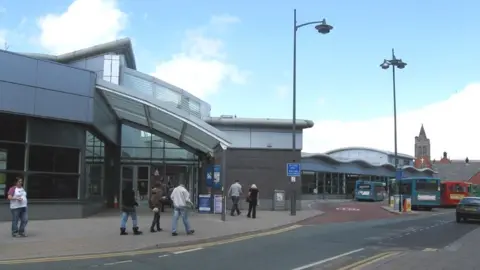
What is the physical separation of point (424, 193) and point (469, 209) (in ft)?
48.8

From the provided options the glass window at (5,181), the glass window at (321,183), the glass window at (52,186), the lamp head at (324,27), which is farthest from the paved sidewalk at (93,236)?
the glass window at (321,183)

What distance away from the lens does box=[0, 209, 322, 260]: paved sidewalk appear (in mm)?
12173

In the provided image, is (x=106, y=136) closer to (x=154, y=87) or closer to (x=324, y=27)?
(x=154, y=87)

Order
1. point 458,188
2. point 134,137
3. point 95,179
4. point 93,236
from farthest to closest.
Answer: point 458,188, point 134,137, point 95,179, point 93,236

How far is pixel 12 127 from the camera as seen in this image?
18250 mm

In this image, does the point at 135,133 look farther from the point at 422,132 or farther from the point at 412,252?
the point at 422,132

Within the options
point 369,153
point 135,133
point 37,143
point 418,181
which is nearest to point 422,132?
point 369,153

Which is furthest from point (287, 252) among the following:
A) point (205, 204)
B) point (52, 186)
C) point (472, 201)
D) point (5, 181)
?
point (472, 201)

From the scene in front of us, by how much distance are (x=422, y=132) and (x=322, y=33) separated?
140 m

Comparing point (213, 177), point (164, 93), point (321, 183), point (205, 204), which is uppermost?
point (164, 93)

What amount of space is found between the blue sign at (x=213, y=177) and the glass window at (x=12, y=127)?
10.4m

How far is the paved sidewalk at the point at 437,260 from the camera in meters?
10.9

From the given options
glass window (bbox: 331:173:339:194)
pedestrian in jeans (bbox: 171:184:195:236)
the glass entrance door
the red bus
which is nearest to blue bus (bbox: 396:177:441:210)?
the red bus

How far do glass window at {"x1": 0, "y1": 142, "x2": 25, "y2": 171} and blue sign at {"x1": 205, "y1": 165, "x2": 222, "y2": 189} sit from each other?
10.2 metres
